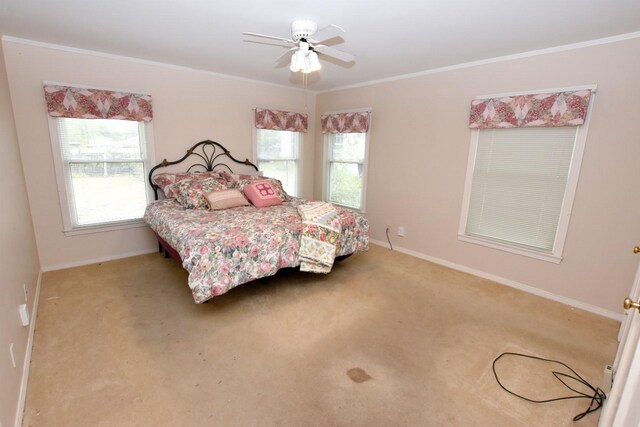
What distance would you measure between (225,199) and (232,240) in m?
1.13

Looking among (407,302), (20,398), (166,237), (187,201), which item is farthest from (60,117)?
(407,302)

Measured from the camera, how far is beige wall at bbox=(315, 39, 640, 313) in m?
2.59

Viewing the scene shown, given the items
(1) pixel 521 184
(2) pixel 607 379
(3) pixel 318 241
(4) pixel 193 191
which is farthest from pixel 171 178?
(2) pixel 607 379

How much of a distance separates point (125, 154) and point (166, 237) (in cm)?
148

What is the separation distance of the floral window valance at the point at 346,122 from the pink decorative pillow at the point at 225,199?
1.92m

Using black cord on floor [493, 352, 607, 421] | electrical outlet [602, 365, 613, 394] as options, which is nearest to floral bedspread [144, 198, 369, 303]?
black cord on floor [493, 352, 607, 421]

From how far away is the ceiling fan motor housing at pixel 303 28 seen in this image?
7.70 feet

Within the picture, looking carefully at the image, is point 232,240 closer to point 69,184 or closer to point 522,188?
point 69,184

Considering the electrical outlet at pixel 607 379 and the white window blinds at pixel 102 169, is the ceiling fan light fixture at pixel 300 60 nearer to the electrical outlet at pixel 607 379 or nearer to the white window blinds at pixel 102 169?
the white window blinds at pixel 102 169

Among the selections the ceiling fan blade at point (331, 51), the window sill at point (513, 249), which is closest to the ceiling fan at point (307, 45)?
the ceiling fan blade at point (331, 51)

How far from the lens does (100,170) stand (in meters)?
3.54

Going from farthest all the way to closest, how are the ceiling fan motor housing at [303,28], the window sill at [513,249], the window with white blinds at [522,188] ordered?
the window sill at [513,249], the window with white blinds at [522,188], the ceiling fan motor housing at [303,28]

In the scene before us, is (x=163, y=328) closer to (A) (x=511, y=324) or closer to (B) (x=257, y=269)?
(B) (x=257, y=269)

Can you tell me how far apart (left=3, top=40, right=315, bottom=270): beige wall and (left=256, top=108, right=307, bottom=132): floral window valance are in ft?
0.55
